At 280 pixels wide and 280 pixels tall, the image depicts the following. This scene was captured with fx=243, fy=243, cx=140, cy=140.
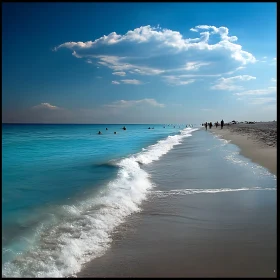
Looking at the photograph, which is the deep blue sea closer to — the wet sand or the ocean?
the ocean

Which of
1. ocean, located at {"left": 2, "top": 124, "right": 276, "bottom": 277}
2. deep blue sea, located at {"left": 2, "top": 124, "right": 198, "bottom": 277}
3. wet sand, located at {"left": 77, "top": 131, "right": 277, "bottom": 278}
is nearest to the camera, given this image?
wet sand, located at {"left": 77, "top": 131, "right": 277, "bottom": 278}

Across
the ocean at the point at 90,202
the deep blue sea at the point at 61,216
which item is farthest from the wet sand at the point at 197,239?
the deep blue sea at the point at 61,216

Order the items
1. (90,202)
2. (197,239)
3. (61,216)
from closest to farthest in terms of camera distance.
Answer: (197,239) < (61,216) < (90,202)

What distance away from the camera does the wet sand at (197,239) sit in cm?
452

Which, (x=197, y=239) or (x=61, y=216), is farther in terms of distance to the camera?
(x=61, y=216)

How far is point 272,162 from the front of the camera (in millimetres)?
14031

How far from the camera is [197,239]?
5648 millimetres

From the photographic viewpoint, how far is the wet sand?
14.8ft

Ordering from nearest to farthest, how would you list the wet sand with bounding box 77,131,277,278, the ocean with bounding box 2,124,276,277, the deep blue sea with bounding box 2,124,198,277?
the wet sand with bounding box 77,131,277,278 < the deep blue sea with bounding box 2,124,198,277 < the ocean with bounding box 2,124,276,277

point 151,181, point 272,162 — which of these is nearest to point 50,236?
point 151,181

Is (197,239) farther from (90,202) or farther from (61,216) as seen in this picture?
(90,202)

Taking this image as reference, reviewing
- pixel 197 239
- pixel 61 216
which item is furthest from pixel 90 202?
pixel 197 239

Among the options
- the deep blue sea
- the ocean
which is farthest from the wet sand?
the deep blue sea

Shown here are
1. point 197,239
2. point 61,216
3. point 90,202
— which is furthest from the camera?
point 90,202
